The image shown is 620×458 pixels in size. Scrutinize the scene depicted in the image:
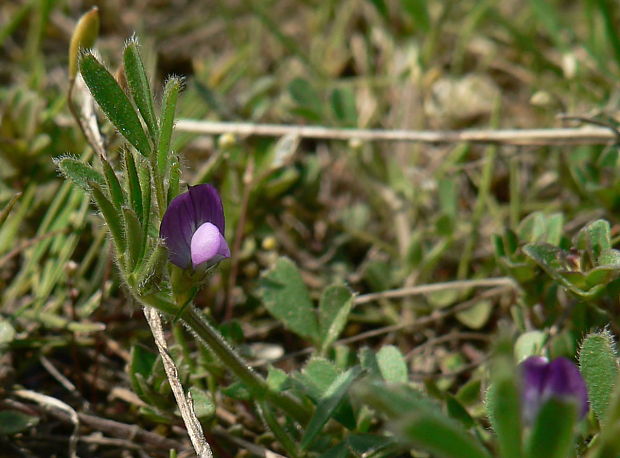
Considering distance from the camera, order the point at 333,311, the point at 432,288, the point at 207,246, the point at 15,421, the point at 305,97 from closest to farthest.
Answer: the point at 207,246 < the point at 15,421 < the point at 333,311 < the point at 432,288 < the point at 305,97

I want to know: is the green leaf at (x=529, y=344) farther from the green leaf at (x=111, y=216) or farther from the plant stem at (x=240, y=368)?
the green leaf at (x=111, y=216)

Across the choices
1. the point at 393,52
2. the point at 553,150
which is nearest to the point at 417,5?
the point at 393,52

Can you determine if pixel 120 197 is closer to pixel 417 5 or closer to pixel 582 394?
pixel 582 394

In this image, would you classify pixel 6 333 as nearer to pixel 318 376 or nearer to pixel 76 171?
pixel 76 171

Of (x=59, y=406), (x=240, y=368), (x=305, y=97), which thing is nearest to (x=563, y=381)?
(x=240, y=368)

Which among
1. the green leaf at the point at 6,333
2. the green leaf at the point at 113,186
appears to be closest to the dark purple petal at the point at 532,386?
the green leaf at the point at 113,186

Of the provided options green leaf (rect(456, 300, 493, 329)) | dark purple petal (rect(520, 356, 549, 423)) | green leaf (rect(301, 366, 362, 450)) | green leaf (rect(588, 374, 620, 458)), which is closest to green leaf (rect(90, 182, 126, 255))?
green leaf (rect(301, 366, 362, 450))
